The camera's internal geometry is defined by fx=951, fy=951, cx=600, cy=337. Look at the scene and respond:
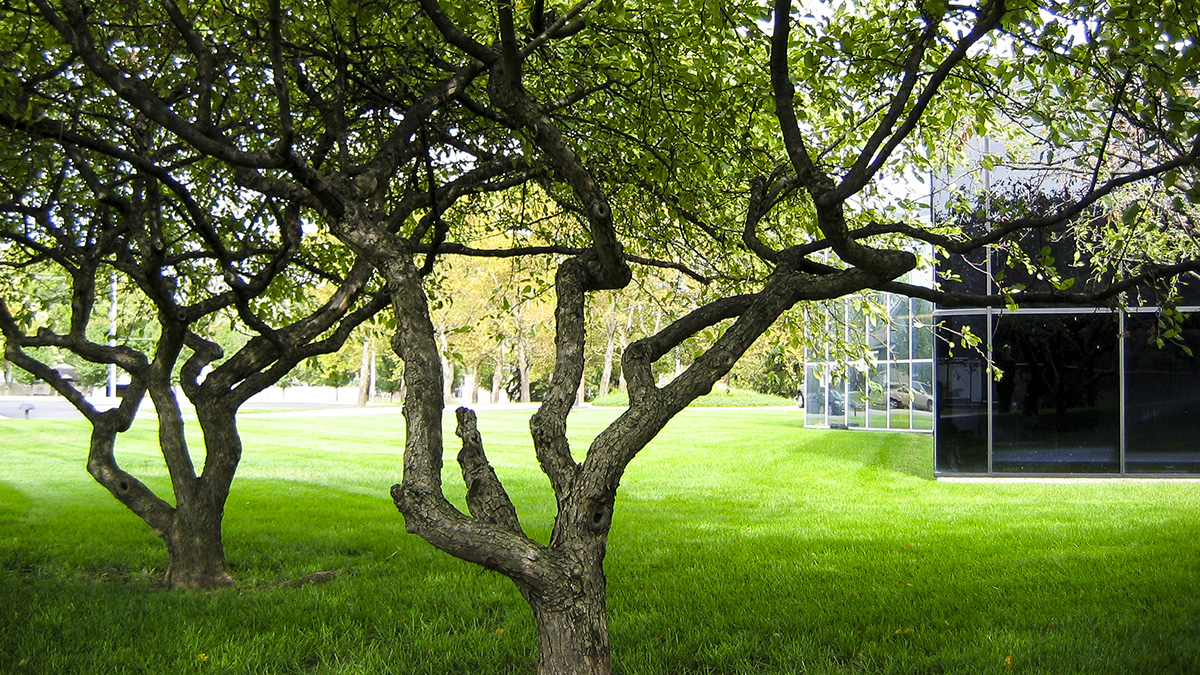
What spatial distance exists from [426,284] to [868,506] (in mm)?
6864

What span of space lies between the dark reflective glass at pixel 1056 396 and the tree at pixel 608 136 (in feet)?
25.9

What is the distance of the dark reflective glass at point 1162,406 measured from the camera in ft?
50.8

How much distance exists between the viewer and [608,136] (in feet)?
23.8

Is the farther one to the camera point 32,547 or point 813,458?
point 813,458

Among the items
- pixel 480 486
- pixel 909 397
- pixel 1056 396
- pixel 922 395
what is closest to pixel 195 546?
pixel 480 486

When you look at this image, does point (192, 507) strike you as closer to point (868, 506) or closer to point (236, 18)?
point (236, 18)

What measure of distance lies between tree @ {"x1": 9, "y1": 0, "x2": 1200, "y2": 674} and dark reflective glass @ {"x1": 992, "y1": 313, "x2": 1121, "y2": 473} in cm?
788

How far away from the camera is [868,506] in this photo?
12.8 m

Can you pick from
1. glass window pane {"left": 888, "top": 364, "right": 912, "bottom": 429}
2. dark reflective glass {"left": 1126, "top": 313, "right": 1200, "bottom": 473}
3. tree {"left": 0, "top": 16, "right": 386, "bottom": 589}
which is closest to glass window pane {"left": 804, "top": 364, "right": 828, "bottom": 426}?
glass window pane {"left": 888, "top": 364, "right": 912, "bottom": 429}

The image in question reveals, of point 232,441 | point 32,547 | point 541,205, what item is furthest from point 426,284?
point 32,547

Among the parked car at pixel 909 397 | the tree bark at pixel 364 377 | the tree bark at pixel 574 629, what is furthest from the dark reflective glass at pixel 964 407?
the tree bark at pixel 364 377

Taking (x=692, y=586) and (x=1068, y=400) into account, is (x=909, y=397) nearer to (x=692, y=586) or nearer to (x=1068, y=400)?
(x=1068, y=400)

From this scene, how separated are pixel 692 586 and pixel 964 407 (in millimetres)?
9830

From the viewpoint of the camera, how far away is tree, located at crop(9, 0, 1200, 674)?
428 centimetres
